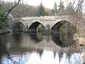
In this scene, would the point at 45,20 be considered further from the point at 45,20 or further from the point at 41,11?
the point at 41,11

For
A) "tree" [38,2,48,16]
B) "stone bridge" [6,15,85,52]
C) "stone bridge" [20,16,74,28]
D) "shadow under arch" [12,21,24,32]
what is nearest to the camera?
"stone bridge" [6,15,85,52]

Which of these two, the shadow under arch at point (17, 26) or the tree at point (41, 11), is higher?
the tree at point (41, 11)

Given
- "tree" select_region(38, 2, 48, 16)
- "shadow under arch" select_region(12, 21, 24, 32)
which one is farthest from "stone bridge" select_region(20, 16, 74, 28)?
"tree" select_region(38, 2, 48, 16)

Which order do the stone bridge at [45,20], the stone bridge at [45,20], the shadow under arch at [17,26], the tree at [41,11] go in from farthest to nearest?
the tree at [41,11] < the shadow under arch at [17,26] < the stone bridge at [45,20] < the stone bridge at [45,20]

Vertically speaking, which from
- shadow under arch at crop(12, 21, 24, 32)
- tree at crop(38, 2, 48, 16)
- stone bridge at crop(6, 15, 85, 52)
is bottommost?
shadow under arch at crop(12, 21, 24, 32)

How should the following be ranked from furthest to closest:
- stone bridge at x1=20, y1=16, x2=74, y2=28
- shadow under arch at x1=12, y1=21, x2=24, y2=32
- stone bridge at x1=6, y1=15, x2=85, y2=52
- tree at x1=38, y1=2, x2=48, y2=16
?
1. tree at x1=38, y1=2, x2=48, y2=16
2. shadow under arch at x1=12, y1=21, x2=24, y2=32
3. stone bridge at x1=20, y1=16, x2=74, y2=28
4. stone bridge at x1=6, y1=15, x2=85, y2=52

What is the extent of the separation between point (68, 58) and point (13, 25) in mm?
36395

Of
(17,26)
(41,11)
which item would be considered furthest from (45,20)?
(41,11)

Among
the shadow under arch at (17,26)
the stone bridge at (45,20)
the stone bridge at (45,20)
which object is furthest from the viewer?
the shadow under arch at (17,26)

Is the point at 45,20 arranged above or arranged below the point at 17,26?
above

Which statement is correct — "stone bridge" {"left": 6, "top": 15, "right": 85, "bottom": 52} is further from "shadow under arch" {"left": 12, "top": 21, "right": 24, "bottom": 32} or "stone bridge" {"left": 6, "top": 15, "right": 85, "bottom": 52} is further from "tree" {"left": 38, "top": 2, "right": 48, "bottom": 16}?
"tree" {"left": 38, "top": 2, "right": 48, "bottom": 16}

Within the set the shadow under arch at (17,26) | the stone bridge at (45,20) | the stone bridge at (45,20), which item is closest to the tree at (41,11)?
the stone bridge at (45,20)

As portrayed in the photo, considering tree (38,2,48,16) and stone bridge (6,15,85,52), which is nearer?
stone bridge (6,15,85,52)

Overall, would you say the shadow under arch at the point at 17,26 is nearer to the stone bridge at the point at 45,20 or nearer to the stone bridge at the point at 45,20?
the stone bridge at the point at 45,20
